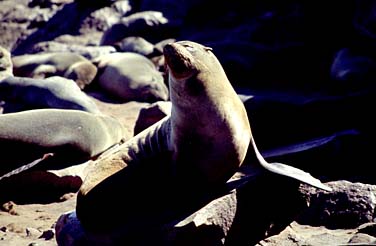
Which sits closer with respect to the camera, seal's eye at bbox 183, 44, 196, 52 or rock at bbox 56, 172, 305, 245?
rock at bbox 56, 172, 305, 245

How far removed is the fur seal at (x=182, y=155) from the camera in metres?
3.10

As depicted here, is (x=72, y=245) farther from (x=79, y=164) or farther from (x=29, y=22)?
(x=29, y=22)

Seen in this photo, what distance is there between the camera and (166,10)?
11664 mm

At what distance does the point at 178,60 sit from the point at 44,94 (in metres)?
3.58

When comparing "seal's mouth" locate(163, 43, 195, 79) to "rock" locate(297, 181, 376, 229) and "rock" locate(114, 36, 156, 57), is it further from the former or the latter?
"rock" locate(114, 36, 156, 57)

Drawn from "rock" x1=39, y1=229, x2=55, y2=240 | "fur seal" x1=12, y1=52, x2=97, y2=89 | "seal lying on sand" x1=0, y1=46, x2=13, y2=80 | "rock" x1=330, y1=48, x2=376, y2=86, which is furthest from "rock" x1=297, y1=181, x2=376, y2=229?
"fur seal" x1=12, y1=52, x2=97, y2=89

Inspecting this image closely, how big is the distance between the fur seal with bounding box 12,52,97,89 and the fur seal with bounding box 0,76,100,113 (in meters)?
1.36

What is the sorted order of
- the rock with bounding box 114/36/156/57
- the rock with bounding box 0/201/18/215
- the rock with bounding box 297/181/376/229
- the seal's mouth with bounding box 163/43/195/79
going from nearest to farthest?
the seal's mouth with bounding box 163/43/195/79
the rock with bounding box 297/181/376/229
the rock with bounding box 0/201/18/215
the rock with bounding box 114/36/156/57

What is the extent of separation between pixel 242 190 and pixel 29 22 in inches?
364

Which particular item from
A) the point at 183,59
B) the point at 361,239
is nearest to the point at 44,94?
the point at 183,59

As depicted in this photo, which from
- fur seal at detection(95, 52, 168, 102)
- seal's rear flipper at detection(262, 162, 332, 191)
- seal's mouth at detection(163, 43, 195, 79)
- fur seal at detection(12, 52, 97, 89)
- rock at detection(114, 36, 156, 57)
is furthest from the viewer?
Answer: rock at detection(114, 36, 156, 57)

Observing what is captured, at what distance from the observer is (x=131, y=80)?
7691mm

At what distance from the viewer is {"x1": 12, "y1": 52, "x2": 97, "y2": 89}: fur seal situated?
8078mm

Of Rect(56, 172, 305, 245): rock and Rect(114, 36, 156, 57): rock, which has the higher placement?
Rect(56, 172, 305, 245): rock
